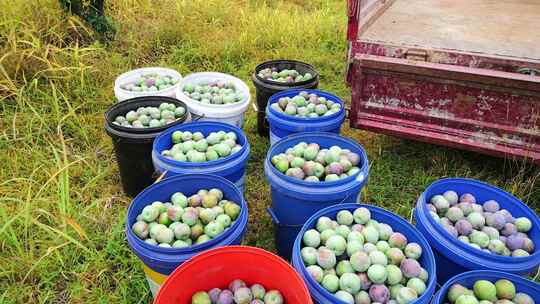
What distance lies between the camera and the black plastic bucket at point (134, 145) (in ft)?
9.59

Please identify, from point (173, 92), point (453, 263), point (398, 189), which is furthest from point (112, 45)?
point (453, 263)

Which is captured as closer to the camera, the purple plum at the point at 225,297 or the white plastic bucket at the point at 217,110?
the purple plum at the point at 225,297

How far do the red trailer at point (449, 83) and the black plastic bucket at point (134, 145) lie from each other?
1.48 m

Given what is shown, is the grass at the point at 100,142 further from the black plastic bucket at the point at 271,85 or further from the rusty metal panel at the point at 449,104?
the rusty metal panel at the point at 449,104

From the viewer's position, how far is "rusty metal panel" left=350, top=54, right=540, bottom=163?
2811mm

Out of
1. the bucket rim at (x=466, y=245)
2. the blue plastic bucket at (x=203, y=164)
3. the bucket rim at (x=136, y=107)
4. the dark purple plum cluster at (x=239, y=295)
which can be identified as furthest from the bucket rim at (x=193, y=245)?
the bucket rim at (x=466, y=245)

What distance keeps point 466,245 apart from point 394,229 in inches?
14.1

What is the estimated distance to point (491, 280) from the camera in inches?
75.4

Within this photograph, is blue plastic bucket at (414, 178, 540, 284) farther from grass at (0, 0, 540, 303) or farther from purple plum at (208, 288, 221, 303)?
purple plum at (208, 288, 221, 303)

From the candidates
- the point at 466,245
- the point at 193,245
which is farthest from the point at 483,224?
the point at 193,245

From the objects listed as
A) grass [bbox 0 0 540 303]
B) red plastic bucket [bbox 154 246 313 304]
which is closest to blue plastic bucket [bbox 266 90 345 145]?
grass [bbox 0 0 540 303]

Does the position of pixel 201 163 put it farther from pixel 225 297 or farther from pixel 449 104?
pixel 449 104

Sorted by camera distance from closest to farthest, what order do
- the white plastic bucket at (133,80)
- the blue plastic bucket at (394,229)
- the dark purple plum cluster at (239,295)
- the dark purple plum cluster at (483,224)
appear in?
1. the blue plastic bucket at (394,229)
2. the dark purple plum cluster at (239,295)
3. the dark purple plum cluster at (483,224)
4. the white plastic bucket at (133,80)

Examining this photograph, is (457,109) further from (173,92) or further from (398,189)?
(173,92)
